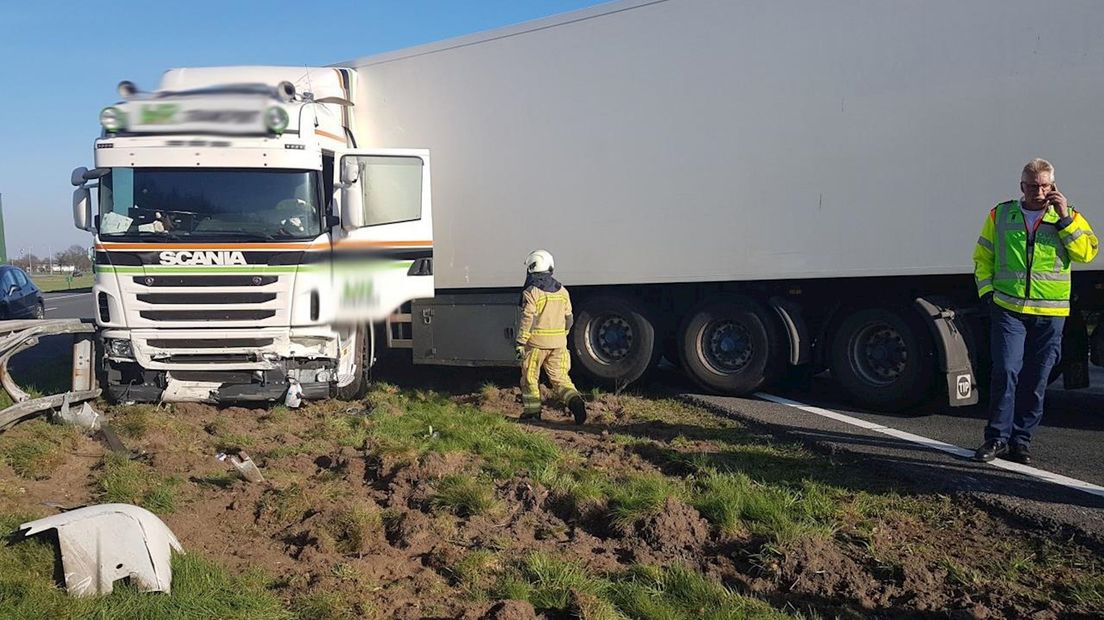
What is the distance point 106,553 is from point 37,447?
3103 mm

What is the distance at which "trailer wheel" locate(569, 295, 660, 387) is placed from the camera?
877cm

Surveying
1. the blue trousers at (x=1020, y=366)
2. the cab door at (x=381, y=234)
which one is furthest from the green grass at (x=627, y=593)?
the cab door at (x=381, y=234)

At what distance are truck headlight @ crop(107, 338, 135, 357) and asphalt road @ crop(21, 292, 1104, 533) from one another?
17.6 feet

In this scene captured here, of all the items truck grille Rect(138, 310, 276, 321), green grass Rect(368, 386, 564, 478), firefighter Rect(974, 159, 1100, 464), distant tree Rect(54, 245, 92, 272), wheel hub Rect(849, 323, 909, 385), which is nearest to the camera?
firefighter Rect(974, 159, 1100, 464)

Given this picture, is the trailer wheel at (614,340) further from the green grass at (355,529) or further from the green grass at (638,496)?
the green grass at (355,529)

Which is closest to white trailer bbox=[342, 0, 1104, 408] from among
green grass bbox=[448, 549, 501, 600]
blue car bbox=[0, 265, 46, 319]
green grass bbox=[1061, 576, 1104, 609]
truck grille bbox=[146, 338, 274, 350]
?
truck grille bbox=[146, 338, 274, 350]

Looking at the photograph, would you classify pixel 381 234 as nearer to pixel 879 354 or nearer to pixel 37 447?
pixel 37 447

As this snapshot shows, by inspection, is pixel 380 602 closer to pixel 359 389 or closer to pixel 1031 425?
pixel 1031 425

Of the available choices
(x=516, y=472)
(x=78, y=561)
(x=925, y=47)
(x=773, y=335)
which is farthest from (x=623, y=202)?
(x=78, y=561)

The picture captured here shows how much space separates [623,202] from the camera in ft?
27.6

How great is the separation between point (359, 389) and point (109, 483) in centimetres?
331

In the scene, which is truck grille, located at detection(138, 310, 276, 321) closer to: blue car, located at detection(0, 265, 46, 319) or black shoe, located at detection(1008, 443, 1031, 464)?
black shoe, located at detection(1008, 443, 1031, 464)

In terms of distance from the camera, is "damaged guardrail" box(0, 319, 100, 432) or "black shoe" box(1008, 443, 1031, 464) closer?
"black shoe" box(1008, 443, 1031, 464)

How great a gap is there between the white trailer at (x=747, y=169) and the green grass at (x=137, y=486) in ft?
12.7
